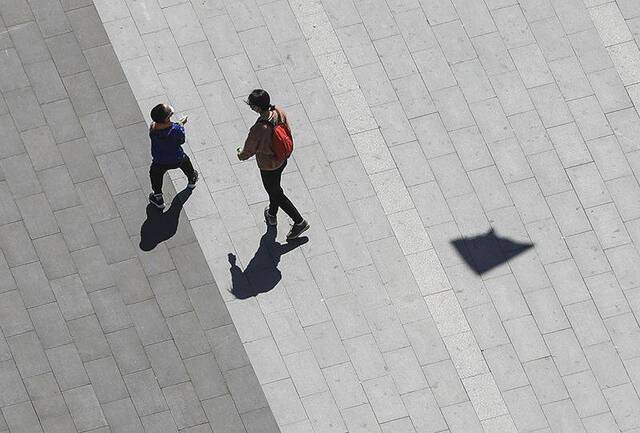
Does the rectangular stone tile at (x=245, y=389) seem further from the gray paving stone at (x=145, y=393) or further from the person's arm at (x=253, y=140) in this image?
the person's arm at (x=253, y=140)

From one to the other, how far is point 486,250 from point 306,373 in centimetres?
236

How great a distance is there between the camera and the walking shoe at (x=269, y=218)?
13.0 meters

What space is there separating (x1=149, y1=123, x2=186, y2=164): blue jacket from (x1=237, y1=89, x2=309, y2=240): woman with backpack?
62cm

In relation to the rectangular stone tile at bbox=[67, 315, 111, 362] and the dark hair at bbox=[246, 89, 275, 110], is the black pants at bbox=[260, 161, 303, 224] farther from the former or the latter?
the rectangular stone tile at bbox=[67, 315, 111, 362]

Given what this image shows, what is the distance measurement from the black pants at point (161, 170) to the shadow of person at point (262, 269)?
1.00 m

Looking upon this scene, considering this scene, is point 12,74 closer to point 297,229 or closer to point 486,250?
point 297,229

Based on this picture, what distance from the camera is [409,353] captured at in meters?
12.7

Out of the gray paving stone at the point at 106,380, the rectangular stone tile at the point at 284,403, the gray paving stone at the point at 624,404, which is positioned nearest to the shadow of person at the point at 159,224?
the gray paving stone at the point at 106,380

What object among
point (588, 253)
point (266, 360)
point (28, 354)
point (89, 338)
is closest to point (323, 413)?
point (266, 360)

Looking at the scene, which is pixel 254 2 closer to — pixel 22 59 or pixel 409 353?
pixel 22 59

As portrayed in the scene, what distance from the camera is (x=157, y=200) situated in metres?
13.1

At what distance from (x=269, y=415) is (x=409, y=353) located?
1585 millimetres

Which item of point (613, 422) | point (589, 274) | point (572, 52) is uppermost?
point (572, 52)

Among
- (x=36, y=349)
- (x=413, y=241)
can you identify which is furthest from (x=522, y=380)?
(x=36, y=349)
